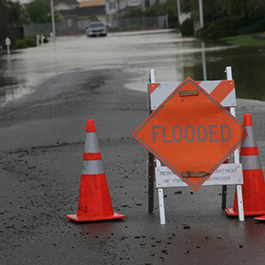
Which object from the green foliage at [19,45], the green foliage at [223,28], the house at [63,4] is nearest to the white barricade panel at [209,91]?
the green foliage at [223,28]

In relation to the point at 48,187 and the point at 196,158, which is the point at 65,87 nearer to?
the point at 48,187

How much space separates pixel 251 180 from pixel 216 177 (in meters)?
0.37

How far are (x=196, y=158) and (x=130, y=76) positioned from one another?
1576 centimetres

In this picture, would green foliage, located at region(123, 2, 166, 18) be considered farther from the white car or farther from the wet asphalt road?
the wet asphalt road

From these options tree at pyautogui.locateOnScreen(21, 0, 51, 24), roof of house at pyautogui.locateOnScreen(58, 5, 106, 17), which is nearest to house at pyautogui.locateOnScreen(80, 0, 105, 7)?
roof of house at pyautogui.locateOnScreen(58, 5, 106, 17)

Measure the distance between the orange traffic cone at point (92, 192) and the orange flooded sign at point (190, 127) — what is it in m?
0.53

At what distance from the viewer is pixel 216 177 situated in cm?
522

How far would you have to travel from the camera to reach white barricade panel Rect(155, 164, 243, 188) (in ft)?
17.1

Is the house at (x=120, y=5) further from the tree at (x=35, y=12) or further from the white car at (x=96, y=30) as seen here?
the white car at (x=96, y=30)

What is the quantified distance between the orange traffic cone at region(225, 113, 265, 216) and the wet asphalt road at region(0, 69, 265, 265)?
137mm

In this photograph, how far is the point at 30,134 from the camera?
416 inches

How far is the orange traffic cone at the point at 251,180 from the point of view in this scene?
527cm

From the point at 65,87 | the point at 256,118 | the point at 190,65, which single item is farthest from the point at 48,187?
the point at 190,65

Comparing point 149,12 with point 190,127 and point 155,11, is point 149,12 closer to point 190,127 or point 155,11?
point 155,11
